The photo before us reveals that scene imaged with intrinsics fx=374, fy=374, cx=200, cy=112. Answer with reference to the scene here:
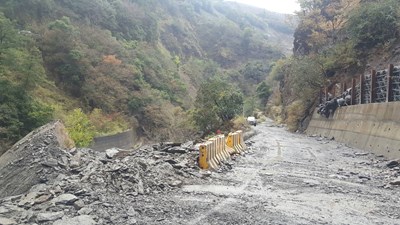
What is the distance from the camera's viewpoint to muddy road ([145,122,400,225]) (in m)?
6.73

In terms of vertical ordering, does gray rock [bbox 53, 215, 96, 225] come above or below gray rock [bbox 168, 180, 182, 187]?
above

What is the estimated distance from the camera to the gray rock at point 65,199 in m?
6.89

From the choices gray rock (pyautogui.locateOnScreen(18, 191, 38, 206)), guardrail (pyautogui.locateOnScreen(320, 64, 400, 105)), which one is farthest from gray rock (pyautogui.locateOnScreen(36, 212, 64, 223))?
guardrail (pyautogui.locateOnScreen(320, 64, 400, 105))

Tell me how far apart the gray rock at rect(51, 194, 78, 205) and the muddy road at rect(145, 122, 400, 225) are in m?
1.49

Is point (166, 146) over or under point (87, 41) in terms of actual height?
under

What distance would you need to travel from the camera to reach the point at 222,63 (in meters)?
146

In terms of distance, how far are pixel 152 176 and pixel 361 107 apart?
16.0 m

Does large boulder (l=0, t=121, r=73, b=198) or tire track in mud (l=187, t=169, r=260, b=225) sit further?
large boulder (l=0, t=121, r=73, b=198)

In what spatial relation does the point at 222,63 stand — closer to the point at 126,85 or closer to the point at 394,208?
the point at 126,85

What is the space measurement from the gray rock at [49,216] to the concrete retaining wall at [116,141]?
2839cm

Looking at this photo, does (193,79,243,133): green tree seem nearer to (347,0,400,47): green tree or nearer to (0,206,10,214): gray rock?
(347,0,400,47): green tree

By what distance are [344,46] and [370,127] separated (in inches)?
772

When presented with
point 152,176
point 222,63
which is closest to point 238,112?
point 152,176

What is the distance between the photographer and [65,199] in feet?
22.9
